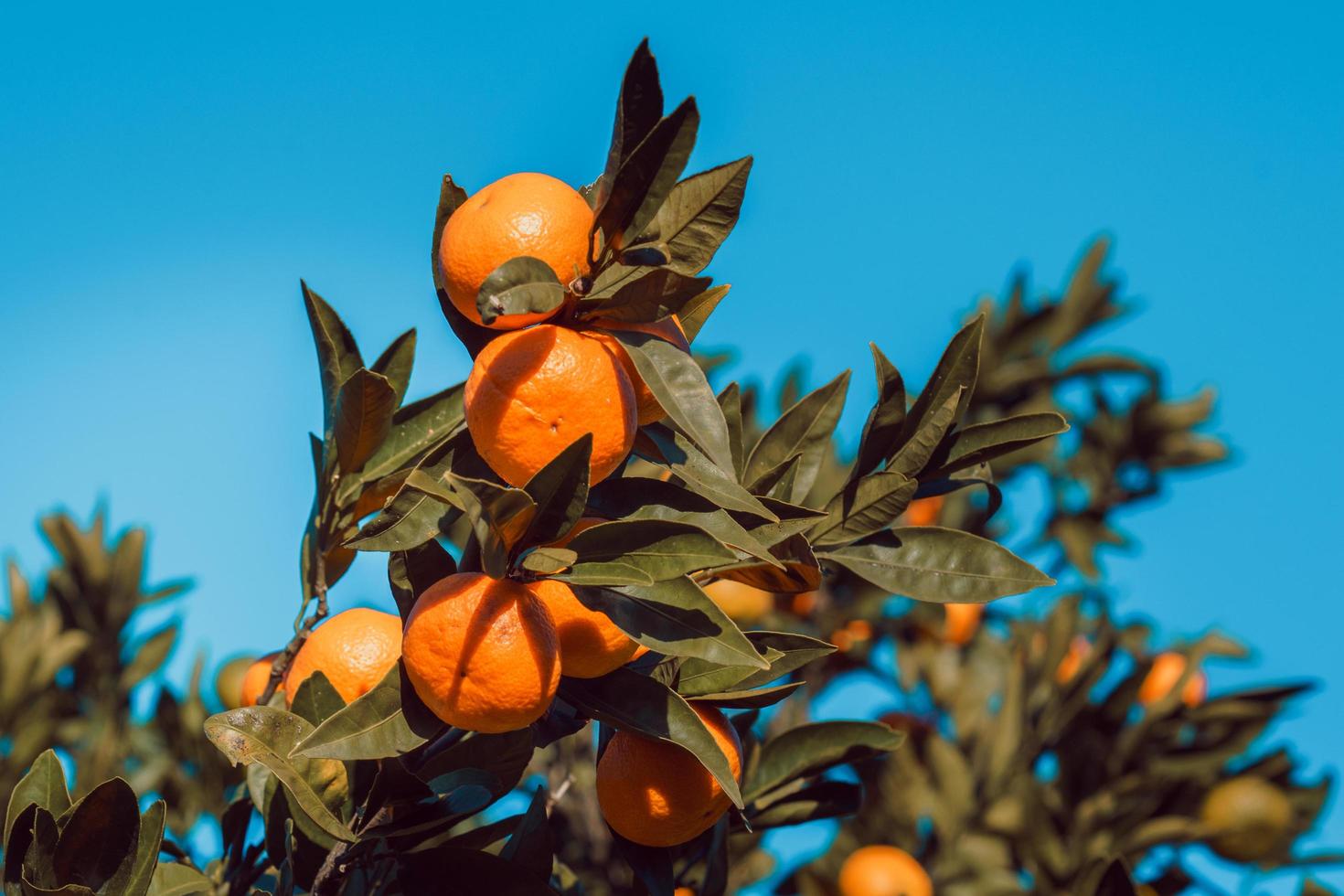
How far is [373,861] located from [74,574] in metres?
2.44

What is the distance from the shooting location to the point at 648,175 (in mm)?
1051

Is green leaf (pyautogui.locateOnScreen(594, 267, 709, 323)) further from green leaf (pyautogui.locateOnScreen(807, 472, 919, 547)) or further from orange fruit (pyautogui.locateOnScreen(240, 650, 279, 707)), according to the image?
orange fruit (pyautogui.locateOnScreen(240, 650, 279, 707))

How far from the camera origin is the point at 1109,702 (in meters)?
2.90

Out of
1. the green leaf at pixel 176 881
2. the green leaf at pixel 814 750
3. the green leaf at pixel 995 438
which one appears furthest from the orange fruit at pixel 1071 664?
the green leaf at pixel 176 881

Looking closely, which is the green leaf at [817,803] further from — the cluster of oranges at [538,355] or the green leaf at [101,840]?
the green leaf at [101,840]

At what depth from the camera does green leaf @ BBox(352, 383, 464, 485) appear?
4.66ft

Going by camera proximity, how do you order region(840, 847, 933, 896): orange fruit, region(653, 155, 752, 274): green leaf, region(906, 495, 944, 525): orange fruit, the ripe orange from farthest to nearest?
region(906, 495, 944, 525): orange fruit, the ripe orange, region(840, 847, 933, 896): orange fruit, region(653, 155, 752, 274): green leaf

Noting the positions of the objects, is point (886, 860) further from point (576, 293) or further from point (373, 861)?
point (576, 293)

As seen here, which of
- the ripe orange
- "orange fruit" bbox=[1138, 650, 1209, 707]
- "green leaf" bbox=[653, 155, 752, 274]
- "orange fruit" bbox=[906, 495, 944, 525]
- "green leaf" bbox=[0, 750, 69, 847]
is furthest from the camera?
"orange fruit" bbox=[906, 495, 944, 525]

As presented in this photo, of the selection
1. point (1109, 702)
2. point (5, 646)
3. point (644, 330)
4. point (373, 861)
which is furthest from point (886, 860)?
point (5, 646)

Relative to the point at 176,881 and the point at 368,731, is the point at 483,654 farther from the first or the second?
the point at 176,881

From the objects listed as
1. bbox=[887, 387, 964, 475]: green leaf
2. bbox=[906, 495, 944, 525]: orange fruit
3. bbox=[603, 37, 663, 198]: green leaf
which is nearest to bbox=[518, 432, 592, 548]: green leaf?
bbox=[603, 37, 663, 198]: green leaf

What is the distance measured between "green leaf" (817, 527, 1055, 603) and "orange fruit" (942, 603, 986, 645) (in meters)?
2.32

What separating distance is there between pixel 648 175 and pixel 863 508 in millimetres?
496
